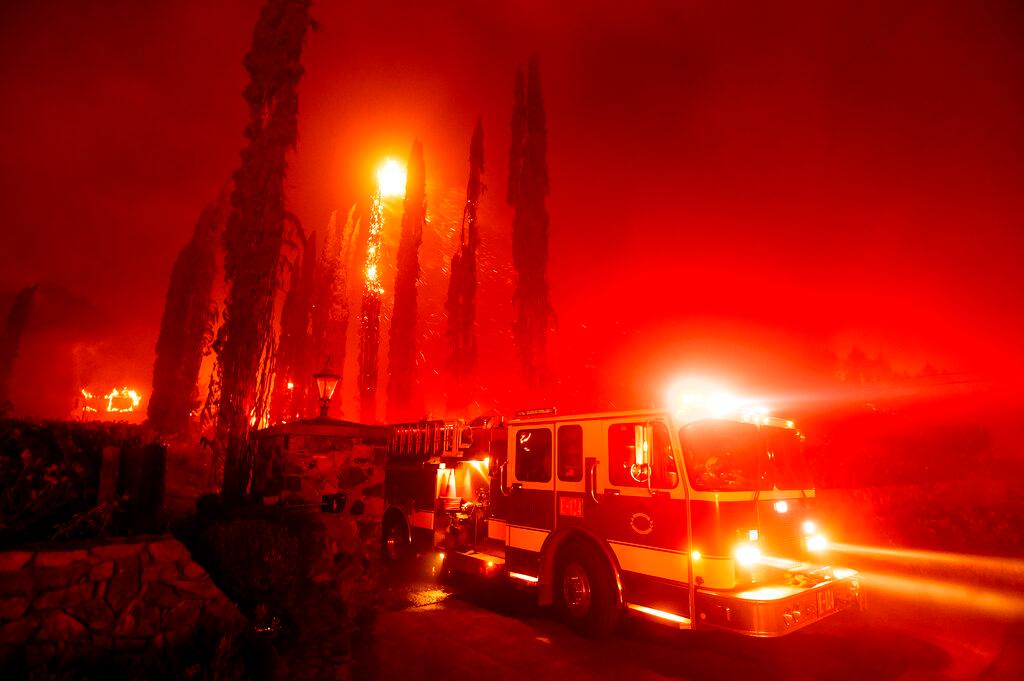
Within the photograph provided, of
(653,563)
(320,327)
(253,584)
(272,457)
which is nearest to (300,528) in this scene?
(253,584)

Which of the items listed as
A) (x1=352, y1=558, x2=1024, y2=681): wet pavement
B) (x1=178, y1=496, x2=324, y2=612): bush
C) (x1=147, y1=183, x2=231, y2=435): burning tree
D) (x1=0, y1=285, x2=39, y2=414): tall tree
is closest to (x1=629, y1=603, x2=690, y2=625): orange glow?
(x1=352, y1=558, x2=1024, y2=681): wet pavement

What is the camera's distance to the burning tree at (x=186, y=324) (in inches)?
784

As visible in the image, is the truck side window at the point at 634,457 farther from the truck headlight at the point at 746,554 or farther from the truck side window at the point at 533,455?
the truck side window at the point at 533,455

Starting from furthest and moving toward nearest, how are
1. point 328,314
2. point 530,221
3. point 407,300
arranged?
point 328,314 < point 407,300 < point 530,221

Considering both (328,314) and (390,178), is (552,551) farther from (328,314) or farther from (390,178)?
(390,178)

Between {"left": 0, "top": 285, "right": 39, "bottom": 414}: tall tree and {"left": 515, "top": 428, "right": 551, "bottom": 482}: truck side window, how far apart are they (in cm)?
3150

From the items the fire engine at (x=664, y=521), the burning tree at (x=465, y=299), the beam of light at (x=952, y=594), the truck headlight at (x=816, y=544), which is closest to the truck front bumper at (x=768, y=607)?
the fire engine at (x=664, y=521)

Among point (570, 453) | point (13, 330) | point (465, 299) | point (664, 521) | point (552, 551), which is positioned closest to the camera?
point (664, 521)

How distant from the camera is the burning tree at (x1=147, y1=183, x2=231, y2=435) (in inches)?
784

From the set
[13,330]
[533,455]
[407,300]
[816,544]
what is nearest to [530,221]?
[407,300]

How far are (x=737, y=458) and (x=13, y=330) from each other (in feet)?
120

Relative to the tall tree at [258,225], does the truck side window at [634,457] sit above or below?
below

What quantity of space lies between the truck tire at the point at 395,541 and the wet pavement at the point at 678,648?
3.15m

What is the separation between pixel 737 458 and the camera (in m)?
6.06
